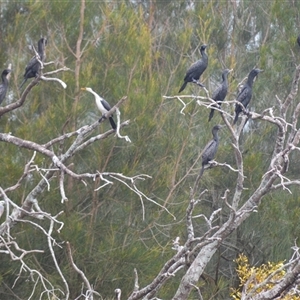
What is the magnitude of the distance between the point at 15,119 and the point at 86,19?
1.48 meters

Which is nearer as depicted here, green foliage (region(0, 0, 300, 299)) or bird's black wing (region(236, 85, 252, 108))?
bird's black wing (region(236, 85, 252, 108))

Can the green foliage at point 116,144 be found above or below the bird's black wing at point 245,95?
below

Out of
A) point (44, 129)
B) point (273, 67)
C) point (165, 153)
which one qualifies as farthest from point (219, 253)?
point (44, 129)

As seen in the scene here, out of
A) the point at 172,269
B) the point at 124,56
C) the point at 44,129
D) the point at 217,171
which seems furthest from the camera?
the point at 217,171

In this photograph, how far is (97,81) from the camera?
895cm

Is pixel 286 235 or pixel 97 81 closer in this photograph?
pixel 97 81

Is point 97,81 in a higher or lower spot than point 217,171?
higher

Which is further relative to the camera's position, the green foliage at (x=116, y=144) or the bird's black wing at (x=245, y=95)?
the green foliage at (x=116, y=144)

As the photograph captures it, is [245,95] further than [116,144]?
No

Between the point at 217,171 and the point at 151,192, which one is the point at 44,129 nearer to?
the point at 151,192

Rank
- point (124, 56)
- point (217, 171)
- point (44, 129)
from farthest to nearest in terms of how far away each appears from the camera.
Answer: point (217, 171) < point (124, 56) < point (44, 129)

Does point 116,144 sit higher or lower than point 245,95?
lower

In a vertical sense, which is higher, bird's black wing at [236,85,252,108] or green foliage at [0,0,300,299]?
bird's black wing at [236,85,252,108]

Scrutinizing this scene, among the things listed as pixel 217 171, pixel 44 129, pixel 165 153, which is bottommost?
pixel 217 171
